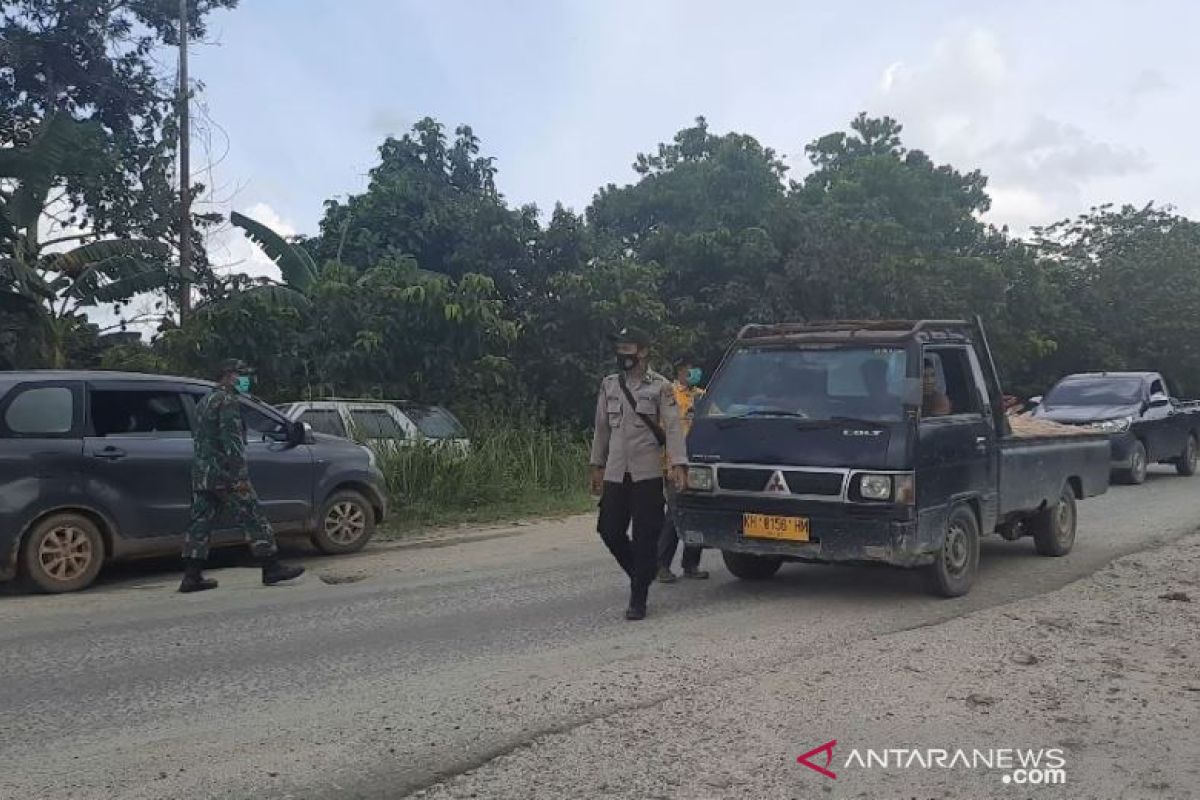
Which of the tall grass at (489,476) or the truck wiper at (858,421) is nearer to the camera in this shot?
the truck wiper at (858,421)

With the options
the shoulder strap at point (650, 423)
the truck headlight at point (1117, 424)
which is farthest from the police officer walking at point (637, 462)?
the truck headlight at point (1117, 424)

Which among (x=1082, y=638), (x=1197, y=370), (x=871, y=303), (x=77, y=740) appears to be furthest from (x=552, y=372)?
(x=1197, y=370)

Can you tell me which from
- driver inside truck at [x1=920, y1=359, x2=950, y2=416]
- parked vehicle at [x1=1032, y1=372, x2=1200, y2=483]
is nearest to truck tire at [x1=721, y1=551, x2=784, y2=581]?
driver inside truck at [x1=920, y1=359, x2=950, y2=416]

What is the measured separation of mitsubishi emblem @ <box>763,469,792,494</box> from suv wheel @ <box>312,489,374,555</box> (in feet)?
15.1

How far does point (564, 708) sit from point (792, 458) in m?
2.81

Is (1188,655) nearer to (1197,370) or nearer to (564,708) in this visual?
(564,708)

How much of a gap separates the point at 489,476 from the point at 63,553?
20.5 ft

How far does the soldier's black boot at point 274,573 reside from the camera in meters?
8.53

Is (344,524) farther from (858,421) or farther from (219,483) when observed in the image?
(858,421)

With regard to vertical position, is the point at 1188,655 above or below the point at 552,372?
below

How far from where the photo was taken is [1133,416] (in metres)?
16.1

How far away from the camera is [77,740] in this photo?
4.82 m

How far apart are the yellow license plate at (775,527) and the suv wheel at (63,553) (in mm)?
5042

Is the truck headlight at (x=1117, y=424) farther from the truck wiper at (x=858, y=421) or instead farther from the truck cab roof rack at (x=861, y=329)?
the truck wiper at (x=858, y=421)
